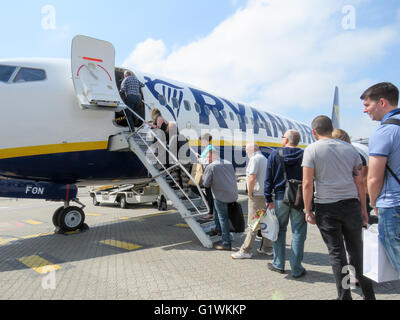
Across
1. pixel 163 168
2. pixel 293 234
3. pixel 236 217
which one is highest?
pixel 163 168

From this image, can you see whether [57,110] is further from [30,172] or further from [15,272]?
[15,272]

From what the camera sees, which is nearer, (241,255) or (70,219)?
(241,255)

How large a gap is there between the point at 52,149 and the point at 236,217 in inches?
153

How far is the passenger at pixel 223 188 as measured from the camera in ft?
17.3

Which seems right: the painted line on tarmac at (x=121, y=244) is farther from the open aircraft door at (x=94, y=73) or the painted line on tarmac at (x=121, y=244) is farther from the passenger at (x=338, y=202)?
the passenger at (x=338, y=202)

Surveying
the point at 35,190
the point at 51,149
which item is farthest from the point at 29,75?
the point at 35,190

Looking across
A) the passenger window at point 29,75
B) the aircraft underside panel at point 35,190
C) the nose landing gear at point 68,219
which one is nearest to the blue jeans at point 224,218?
the aircraft underside panel at point 35,190

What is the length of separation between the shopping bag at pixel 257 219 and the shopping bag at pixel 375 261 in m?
1.68

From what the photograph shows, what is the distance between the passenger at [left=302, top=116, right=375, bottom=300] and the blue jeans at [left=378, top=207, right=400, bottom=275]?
49cm

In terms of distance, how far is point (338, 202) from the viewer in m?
3.01

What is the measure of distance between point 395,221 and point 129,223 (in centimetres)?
732

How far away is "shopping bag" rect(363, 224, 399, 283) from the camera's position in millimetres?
2611

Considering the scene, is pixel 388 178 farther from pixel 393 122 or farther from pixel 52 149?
pixel 52 149

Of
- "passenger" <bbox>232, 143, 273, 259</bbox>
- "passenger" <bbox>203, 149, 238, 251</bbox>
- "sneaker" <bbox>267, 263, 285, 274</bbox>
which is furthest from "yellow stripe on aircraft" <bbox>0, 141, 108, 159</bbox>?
"sneaker" <bbox>267, 263, 285, 274</bbox>
